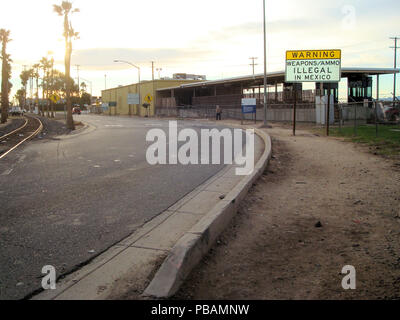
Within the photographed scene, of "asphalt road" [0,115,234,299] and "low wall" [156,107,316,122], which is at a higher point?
"low wall" [156,107,316,122]

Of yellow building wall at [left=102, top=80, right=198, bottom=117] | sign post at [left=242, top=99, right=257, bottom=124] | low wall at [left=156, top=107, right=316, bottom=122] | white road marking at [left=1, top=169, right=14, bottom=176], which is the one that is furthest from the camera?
yellow building wall at [left=102, top=80, right=198, bottom=117]

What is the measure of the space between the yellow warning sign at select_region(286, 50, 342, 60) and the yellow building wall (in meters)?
49.2

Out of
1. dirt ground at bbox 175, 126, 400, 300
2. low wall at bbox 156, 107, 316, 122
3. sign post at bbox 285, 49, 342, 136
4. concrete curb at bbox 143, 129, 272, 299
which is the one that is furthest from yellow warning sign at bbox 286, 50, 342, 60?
concrete curb at bbox 143, 129, 272, 299

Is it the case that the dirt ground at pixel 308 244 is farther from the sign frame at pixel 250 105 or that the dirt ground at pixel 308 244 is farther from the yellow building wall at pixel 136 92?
the yellow building wall at pixel 136 92

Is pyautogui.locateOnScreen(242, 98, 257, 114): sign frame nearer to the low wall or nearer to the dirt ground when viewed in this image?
the low wall

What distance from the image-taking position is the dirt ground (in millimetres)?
3717

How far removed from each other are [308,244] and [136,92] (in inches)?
3087

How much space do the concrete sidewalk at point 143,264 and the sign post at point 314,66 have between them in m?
16.5


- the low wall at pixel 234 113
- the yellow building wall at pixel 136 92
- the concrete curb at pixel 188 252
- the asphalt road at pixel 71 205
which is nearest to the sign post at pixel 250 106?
the low wall at pixel 234 113

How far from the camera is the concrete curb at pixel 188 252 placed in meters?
3.56

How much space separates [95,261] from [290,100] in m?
37.6

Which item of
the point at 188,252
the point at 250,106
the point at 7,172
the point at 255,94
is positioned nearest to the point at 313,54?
the point at 250,106
